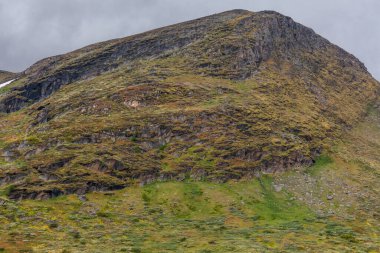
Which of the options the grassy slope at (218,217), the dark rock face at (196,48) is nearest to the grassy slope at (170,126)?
the grassy slope at (218,217)

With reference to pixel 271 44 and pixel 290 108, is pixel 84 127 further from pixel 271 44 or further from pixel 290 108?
pixel 271 44

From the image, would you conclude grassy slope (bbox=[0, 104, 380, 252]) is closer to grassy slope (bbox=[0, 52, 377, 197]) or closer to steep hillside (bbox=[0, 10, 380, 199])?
steep hillside (bbox=[0, 10, 380, 199])

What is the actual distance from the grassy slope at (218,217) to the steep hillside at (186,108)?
17.7ft

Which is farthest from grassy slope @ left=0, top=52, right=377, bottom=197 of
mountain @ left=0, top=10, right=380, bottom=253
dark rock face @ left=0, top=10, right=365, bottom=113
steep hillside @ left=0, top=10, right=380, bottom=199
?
dark rock face @ left=0, top=10, right=365, bottom=113

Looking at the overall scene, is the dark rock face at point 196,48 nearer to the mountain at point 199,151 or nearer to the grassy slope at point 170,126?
the mountain at point 199,151

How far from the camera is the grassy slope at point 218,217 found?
50781 mm

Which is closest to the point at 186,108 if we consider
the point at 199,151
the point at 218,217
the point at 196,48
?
the point at 199,151

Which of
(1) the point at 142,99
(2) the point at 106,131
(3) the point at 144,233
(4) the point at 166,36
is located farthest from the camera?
(4) the point at 166,36

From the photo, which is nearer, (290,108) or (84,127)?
(84,127)

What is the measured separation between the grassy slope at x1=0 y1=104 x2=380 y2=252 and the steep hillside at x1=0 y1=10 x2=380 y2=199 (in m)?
5.39

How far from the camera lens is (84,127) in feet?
300

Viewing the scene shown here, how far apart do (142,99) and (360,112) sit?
76806mm

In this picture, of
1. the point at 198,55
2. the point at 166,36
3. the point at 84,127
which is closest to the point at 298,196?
the point at 84,127

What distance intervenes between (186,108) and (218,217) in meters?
41.5
